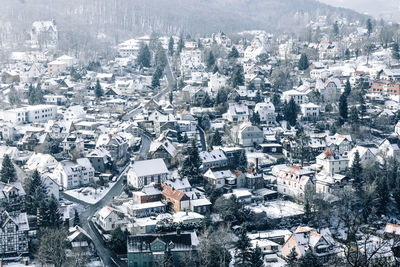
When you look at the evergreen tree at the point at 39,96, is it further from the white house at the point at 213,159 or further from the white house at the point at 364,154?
the white house at the point at 364,154

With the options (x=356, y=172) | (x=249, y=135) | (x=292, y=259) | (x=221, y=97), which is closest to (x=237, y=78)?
(x=221, y=97)

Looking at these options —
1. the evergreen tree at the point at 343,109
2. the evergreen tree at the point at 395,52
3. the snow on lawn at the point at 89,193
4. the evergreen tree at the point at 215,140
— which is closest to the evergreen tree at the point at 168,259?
the snow on lawn at the point at 89,193

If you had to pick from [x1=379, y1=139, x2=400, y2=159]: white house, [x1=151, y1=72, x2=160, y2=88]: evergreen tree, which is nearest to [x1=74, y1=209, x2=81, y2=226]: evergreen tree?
[x1=379, y1=139, x2=400, y2=159]: white house

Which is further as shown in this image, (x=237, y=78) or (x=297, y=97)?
(x=237, y=78)

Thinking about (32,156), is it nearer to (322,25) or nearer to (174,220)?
(174,220)

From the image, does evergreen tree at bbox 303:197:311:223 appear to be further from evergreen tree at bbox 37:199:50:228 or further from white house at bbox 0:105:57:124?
white house at bbox 0:105:57:124

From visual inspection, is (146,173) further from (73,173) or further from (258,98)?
(258,98)
